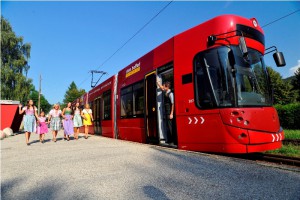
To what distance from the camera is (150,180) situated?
362 cm

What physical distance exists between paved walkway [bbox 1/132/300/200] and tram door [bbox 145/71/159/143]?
258cm

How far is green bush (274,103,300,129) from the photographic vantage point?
18.5m

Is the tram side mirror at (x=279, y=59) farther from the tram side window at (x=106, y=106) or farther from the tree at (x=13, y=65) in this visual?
the tree at (x=13, y=65)

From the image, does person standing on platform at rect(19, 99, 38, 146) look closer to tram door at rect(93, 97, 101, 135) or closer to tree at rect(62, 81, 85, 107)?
tram door at rect(93, 97, 101, 135)

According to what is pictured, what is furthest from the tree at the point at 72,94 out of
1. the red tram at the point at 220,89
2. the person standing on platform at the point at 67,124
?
the red tram at the point at 220,89

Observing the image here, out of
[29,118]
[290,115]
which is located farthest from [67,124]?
[290,115]

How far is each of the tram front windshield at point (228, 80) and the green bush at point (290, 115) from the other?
48.6 ft

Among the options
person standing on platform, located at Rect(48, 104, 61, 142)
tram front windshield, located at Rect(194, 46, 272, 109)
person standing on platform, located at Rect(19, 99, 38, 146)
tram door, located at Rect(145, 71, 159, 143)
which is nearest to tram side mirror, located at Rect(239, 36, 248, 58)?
tram front windshield, located at Rect(194, 46, 272, 109)

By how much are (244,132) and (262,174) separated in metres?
1.38

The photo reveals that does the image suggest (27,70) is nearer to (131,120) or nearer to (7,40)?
(7,40)

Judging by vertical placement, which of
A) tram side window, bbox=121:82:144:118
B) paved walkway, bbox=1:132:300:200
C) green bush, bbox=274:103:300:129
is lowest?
paved walkway, bbox=1:132:300:200

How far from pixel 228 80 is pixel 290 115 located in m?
16.3

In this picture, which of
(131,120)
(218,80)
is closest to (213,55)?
(218,80)

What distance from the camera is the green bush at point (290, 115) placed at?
18.5 m
